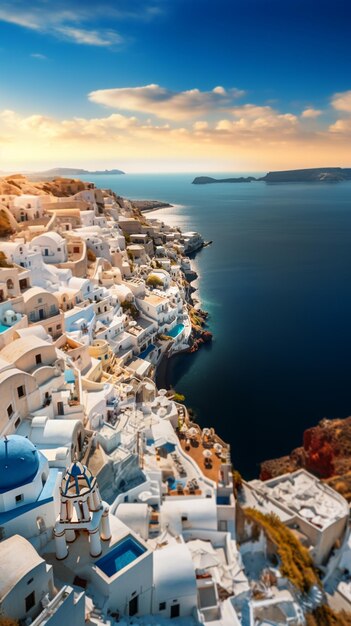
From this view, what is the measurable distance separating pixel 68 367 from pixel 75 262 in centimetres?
2248

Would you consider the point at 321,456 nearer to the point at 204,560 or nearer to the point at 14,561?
the point at 204,560

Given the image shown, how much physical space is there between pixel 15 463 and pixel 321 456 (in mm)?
29350

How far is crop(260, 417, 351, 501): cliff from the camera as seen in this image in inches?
1412

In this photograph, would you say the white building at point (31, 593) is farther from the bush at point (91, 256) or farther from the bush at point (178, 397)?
the bush at point (91, 256)

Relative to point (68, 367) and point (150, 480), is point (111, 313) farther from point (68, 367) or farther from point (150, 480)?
point (150, 480)

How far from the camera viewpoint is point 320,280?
90000mm

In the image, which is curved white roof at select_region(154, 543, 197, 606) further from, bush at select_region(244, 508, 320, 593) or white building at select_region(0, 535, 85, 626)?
bush at select_region(244, 508, 320, 593)

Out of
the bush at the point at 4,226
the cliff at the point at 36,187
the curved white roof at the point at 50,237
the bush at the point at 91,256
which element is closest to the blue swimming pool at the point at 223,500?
the curved white roof at the point at 50,237

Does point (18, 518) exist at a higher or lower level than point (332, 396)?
higher

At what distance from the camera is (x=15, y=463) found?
17.2 metres

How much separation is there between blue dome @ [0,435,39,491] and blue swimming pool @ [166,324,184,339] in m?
39.6

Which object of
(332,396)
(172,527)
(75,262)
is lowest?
(332,396)

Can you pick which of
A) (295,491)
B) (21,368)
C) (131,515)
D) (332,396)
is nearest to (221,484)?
(131,515)

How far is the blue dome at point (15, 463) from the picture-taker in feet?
55.6
